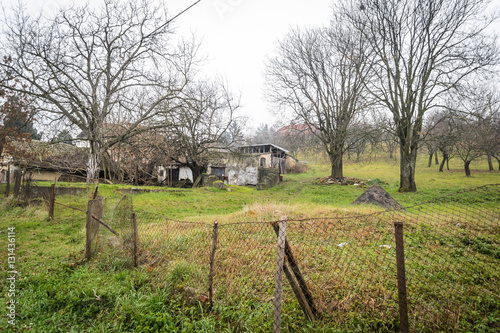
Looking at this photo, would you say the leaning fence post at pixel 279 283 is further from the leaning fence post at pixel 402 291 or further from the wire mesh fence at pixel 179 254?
the wire mesh fence at pixel 179 254

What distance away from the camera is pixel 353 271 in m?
3.49

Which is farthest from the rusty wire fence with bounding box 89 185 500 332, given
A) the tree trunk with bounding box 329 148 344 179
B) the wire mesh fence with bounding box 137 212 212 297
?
the tree trunk with bounding box 329 148 344 179

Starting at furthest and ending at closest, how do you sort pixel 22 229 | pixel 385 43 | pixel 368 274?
pixel 385 43
pixel 22 229
pixel 368 274

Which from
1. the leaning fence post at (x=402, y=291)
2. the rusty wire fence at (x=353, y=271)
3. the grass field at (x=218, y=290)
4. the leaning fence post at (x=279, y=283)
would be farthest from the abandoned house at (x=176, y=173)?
the leaning fence post at (x=402, y=291)

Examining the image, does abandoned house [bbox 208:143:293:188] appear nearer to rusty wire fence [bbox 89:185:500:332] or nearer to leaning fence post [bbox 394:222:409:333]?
rusty wire fence [bbox 89:185:500:332]

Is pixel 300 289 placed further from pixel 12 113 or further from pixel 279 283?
pixel 12 113

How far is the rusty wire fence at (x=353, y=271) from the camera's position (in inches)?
101

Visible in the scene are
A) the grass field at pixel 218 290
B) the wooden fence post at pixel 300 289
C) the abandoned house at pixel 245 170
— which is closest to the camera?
the wooden fence post at pixel 300 289

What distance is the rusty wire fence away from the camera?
2576 mm

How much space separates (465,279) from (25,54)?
17.1 m

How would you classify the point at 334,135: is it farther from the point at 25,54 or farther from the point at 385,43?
the point at 25,54

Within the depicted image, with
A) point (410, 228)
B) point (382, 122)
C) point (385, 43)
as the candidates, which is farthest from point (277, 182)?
point (410, 228)

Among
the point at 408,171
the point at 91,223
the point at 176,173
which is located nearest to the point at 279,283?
the point at 91,223

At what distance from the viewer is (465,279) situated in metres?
3.18
